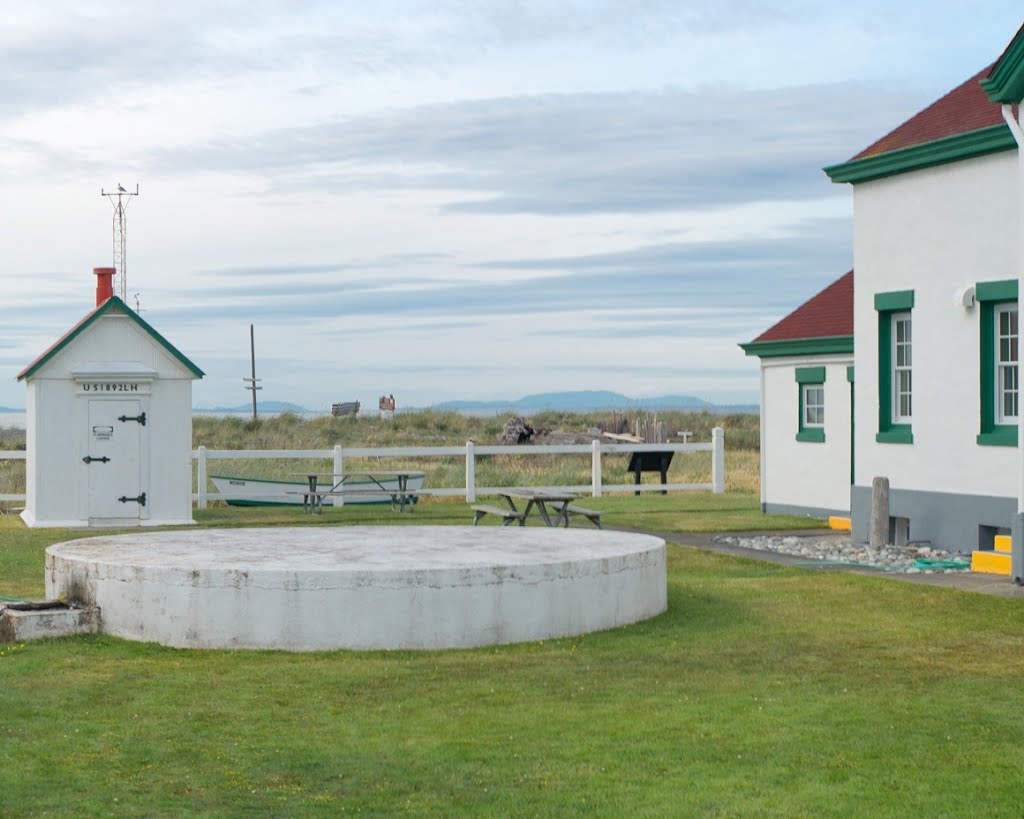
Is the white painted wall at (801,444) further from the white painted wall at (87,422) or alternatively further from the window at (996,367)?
the white painted wall at (87,422)

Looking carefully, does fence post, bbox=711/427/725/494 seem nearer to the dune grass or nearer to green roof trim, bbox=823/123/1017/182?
green roof trim, bbox=823/123/1017/182

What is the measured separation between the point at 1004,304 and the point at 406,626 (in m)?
8.94

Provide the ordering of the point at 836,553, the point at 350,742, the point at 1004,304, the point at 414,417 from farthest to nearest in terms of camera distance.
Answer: the point at 414,417, the point at 836,553, the point at 1004,304, the point at 350,742

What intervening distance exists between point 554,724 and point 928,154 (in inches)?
439

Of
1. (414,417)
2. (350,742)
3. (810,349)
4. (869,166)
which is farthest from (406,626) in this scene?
(414,417)

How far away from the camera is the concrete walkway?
14.3 meters

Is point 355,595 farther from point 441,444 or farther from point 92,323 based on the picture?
point 441,444

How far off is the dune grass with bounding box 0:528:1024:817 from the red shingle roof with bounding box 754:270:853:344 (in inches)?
413

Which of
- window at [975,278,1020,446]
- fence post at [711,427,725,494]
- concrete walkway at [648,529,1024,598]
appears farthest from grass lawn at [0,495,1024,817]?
fence post at [711,427,725,494]

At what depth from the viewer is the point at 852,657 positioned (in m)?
10.5

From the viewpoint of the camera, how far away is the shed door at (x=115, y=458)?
890 inches

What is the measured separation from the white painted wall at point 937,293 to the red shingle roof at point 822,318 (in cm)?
303

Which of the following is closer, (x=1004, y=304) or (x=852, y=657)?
(x=852, y=657)

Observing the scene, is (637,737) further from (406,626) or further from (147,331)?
(147,331)
